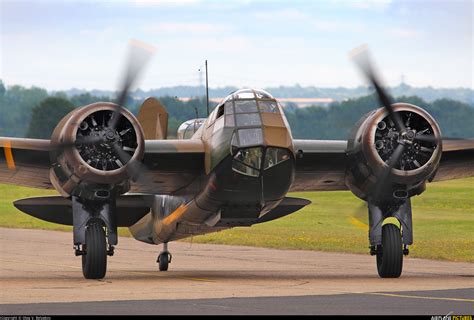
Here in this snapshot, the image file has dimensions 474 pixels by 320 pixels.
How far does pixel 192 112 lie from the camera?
3912 centimetres

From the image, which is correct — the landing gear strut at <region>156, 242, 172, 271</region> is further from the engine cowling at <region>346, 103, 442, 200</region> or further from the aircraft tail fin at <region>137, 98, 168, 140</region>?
the engine cowling at <region>346, 103, 442, 200</region>

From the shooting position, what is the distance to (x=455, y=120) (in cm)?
6644

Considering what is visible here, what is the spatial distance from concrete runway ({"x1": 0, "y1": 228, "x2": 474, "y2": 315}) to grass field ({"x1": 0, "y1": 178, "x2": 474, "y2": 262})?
2.35 meters

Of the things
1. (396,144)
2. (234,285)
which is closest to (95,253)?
(234,285)

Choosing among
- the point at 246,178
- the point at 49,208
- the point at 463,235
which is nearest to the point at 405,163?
the point at 246,178

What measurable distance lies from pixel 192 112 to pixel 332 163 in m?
14.3

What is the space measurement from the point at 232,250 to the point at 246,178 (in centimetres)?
1705

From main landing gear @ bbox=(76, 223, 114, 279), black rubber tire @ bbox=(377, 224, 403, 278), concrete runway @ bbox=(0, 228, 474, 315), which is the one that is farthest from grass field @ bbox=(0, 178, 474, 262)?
main landing gear @ bbox=(76, 223, 114, 279)

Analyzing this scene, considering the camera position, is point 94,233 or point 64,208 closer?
point 94,233

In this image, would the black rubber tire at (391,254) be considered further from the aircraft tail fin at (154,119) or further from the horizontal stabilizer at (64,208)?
the aircraft tail fin at (154,119)

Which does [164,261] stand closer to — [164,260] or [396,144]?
[164,260]

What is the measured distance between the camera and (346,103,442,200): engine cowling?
23.6 metres

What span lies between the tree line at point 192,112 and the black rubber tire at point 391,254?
2626mm

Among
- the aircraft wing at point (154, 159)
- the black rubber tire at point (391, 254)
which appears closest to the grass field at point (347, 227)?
the black rubber tire at point (391, 254)
